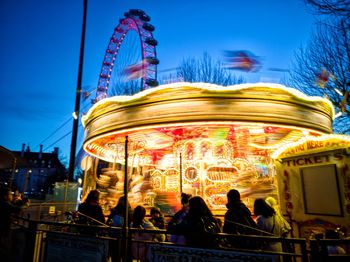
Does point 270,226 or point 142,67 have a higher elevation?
point 142,67

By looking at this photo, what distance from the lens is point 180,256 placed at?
288 cm

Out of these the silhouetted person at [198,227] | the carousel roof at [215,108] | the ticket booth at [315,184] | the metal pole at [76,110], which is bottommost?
the silhouetted person at [198,227]

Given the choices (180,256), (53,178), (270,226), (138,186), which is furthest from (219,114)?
(53,178)

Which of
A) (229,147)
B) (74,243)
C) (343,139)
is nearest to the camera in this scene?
(74,243)

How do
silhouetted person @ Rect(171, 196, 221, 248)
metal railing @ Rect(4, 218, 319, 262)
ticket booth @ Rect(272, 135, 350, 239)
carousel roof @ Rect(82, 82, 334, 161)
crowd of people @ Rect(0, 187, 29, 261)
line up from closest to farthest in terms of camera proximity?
metal railing @ Rect(4, 218, 319, 262) < silhouetted person @ Rect(171, 196, 221, 248) < crowd of people @ Rect(0, 187, 29, 261) < ticket booth @ Rect(272, 135, 350, 239) < carousel roof @ Rect(82, 82, 334, 161)

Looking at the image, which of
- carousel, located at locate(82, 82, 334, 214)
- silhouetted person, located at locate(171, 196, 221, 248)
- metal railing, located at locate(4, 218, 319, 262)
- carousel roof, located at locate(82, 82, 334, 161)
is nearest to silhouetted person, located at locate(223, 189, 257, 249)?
metal railing, located at locate(4, 218, 319, 262)

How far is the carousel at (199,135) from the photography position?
17.6 feet

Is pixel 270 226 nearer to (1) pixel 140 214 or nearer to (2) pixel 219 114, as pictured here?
(1) pixel 140 214

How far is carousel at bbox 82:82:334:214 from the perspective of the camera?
5.38 m

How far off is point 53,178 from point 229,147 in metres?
38.2

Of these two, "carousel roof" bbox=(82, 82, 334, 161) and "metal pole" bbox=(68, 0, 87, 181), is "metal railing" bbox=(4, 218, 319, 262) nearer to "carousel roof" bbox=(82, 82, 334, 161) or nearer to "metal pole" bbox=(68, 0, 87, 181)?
"carousel roof" bbox=(82, 82, 334, 161)

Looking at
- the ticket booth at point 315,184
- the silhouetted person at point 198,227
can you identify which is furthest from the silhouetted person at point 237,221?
the ticket booth at point 315,184

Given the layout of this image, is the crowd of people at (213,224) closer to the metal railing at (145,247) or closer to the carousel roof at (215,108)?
the metal railing at (145,247)

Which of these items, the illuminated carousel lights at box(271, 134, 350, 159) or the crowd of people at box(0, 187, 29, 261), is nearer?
the crowd of people at box(0, 187, 29, 261)
